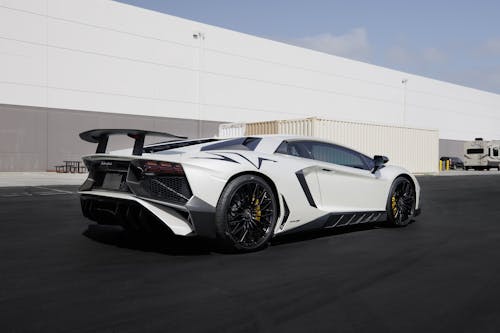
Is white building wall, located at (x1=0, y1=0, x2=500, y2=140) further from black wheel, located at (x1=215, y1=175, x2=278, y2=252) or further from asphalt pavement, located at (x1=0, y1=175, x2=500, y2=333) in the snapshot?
black wheel, located at (x1=215, y1=175, x2=278, y2=252)

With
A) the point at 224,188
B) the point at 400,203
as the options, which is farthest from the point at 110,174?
the point at 400,203

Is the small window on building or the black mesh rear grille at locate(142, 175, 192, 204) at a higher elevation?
the small window on building

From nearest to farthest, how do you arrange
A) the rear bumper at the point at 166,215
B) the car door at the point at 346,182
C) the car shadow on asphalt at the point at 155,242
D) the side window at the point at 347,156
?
the rear bumper at the point at 166,215 → the car shadow on asphalt at the point at 155,242 → the car door at the point at 346,182 → the side window at the point at 347,156

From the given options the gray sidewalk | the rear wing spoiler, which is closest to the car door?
the rear wing spoiler

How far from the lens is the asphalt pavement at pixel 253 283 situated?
3.00 meters

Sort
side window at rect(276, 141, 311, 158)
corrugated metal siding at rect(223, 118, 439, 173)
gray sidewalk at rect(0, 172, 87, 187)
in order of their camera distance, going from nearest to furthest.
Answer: side window at rect(276, 141, 311, 158)
gray sidewalk at rect(0, 172, 87, 187)
corrugated metal siding at rect(223, 118, 439, 173)

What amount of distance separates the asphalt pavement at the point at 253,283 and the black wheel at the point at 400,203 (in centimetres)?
45

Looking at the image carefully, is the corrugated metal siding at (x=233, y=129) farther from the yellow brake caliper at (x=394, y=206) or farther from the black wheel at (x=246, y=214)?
the black wheel at (x=246, y=214)

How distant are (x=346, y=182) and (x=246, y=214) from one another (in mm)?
1700

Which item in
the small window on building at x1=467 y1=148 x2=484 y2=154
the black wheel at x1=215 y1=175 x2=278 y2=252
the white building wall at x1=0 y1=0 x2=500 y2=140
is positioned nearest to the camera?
the black wheel at x1=215 y1=175 x2=278 y2=252

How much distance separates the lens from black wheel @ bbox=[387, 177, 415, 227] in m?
6.77

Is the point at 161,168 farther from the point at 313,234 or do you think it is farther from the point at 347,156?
the point at 347,156

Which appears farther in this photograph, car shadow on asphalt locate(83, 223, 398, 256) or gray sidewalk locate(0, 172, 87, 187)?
gray sidewalk locate(0, 172, 87, 187)

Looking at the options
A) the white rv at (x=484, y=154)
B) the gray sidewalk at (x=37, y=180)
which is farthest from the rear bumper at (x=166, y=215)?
the white rv at (x=484, y=154)
